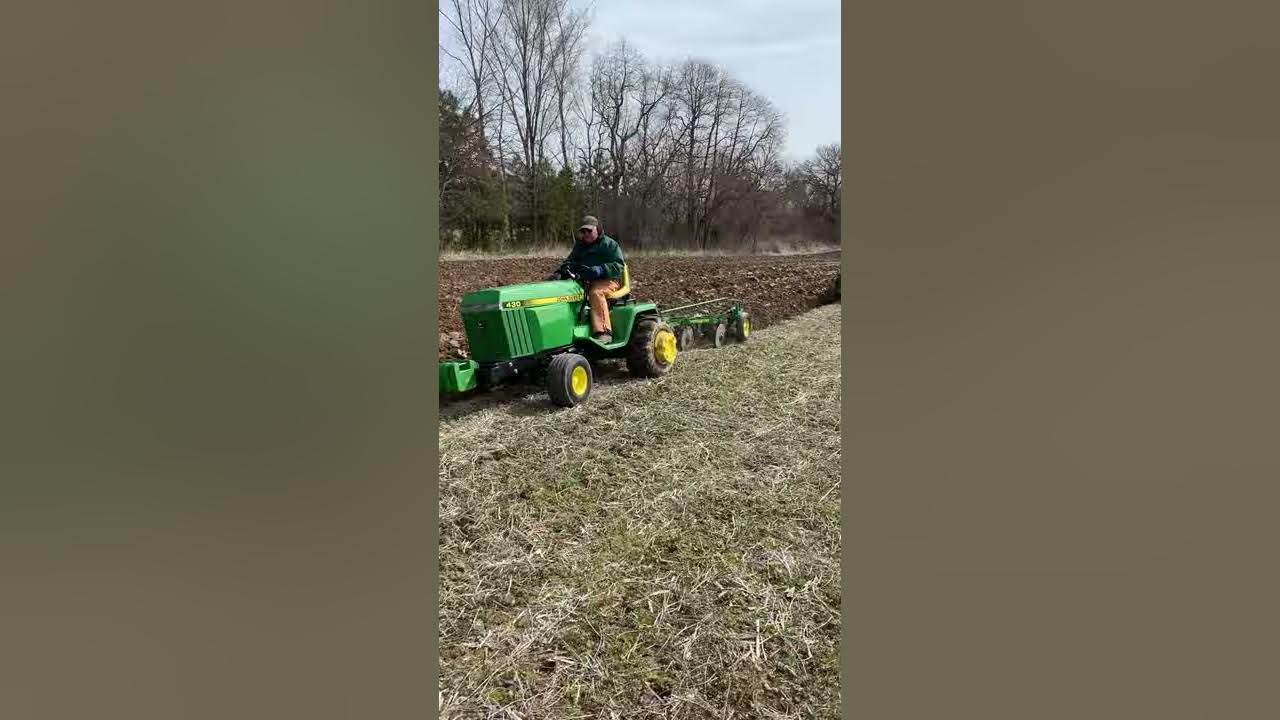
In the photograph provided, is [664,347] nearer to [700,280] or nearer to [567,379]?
[567,379]

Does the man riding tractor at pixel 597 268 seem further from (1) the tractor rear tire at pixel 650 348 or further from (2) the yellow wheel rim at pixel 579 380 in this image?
(2) the yellow wheel rim at pixel 579 380

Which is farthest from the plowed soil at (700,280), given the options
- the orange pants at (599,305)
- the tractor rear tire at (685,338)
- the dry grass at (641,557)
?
the dry grass at (641,557)

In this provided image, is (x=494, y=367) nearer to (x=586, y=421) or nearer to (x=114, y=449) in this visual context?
(x=586, y=421)

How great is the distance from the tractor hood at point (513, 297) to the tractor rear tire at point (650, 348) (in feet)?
1.98

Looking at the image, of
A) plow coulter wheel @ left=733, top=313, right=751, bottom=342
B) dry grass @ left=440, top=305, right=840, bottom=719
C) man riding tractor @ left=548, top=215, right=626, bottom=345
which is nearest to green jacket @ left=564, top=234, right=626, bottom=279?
man riding tractor @ left=548, top=215, right=626, bottom=345

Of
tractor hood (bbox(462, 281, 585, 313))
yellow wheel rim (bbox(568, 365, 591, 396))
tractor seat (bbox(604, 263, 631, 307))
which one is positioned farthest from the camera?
tractor seat (bbox(604, 263, 631, 307))

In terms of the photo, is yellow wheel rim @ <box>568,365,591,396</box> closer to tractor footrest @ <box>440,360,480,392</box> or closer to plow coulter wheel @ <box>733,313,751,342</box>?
tractor footrest @ <box>440,360,480,392</box>

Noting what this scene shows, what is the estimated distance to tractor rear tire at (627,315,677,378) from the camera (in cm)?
403

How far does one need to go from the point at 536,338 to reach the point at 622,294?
78 cm

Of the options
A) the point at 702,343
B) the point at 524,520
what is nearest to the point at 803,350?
the point at 702,343

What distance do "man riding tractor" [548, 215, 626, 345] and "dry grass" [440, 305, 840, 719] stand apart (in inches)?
15.8

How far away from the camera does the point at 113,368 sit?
0.45 metres

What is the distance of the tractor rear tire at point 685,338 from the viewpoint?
204 inches

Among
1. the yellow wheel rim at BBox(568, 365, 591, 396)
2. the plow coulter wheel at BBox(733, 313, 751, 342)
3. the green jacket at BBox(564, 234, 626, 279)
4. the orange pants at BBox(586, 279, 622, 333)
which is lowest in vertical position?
the yellow wheel rim at BBox(568, 365, 591, 396)
